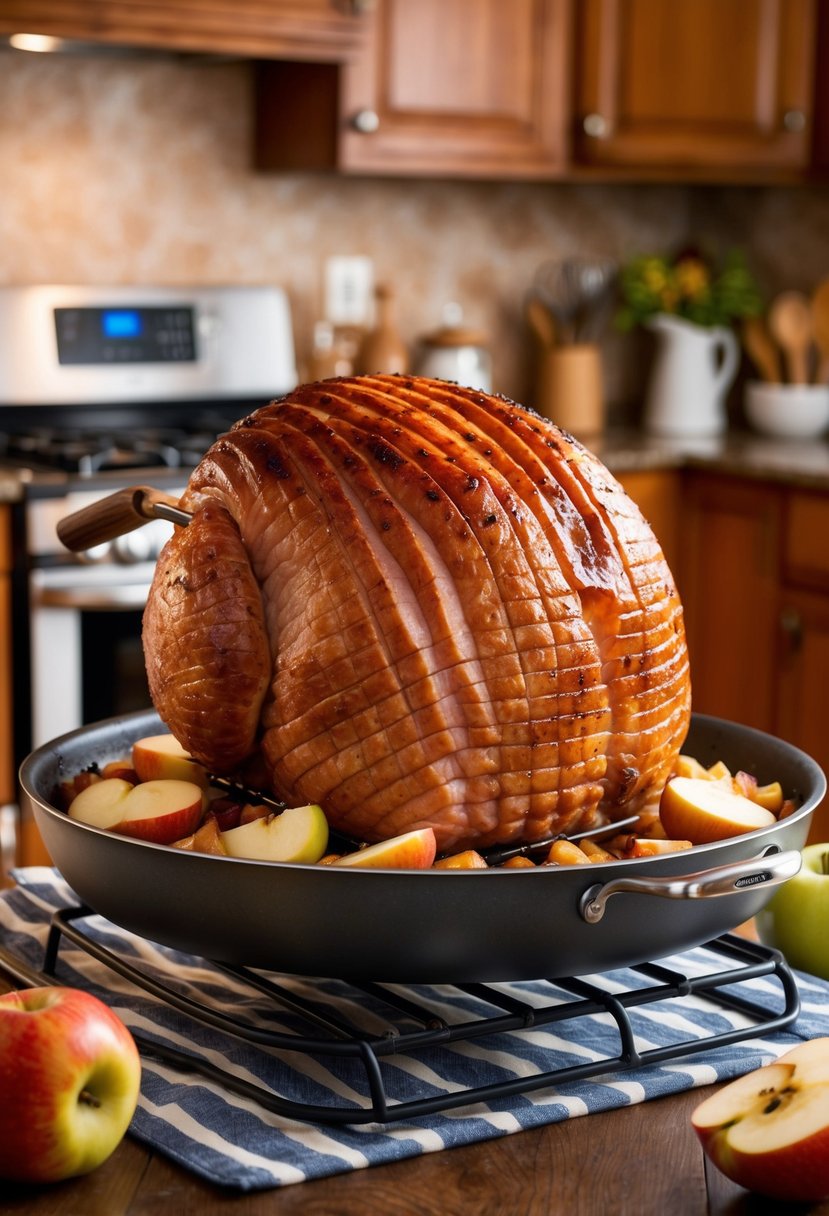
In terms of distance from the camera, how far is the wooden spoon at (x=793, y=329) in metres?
3.48

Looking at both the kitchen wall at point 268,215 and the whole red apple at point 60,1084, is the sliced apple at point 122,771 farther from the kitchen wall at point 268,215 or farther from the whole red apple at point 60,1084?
the kitchen wall at point 268,215

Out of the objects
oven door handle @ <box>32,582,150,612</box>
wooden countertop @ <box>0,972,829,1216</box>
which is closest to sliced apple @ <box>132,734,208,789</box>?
wooden countertop @ <box>0,972,829,1216</box>

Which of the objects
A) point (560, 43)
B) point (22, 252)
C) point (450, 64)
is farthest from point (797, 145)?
point (22, 252)

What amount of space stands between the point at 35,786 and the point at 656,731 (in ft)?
1.32

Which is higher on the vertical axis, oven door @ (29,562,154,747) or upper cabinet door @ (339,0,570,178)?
upper cabinet door @ (339,0,570,178)

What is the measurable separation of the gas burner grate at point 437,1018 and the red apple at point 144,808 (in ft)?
0.26

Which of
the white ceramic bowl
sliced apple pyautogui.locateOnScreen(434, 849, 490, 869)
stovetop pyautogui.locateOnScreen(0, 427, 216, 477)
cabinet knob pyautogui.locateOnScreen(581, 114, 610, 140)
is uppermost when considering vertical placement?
cabinet knob pyautogui.locateOnScreen(581, 114, 610, 140)

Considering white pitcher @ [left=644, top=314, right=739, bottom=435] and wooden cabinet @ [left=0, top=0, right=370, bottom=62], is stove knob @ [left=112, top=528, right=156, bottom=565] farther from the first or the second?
white pitcher @ [left=644, top=314, right=739, bottom=435]

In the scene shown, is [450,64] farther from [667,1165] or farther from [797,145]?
[667,1165]

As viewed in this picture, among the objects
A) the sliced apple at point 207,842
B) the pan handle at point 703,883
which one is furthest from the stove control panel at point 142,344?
the pan handle at point 703,883

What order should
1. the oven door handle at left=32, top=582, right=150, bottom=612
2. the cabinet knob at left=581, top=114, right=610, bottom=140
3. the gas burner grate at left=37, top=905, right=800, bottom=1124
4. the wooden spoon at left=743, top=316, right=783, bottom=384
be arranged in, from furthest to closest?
the wooden spoon at left=743, top=316, right=783, bottom=384
the cabinet knob at left=581, top=114, right=610, bottom=140
the oven door handle at left=32, top=582, right=150, bottom=612
the gas burner grate at left=37, top=905, right=800, bottom=1124

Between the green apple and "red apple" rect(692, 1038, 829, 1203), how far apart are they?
0.29m

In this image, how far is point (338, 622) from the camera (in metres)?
0.95

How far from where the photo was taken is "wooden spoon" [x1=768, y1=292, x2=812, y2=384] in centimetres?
348
